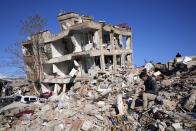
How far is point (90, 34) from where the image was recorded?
29328 mm

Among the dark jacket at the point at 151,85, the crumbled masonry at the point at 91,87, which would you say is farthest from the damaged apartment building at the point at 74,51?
the dark jacket at the point at 151,85

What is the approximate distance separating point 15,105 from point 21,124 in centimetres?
488

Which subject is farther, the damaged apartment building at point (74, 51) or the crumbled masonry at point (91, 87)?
the damaged apartment building at point (74, 51)

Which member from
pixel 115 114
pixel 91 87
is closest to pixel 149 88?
pixel 115 114

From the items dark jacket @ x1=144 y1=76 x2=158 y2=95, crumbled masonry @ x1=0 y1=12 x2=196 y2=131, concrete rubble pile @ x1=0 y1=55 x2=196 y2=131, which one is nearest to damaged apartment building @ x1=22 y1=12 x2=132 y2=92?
crumbled masonry @ x1=0 y1=12 x2=196 y2=131

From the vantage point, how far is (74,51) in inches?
1166

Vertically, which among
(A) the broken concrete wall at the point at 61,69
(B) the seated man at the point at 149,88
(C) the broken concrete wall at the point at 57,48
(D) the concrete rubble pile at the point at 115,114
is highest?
(C) the broken concrete wall at the point at 57,48

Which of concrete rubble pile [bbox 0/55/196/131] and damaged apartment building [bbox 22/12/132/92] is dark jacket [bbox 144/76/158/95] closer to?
concrete rubble pile [bbox 0/55/196/131]

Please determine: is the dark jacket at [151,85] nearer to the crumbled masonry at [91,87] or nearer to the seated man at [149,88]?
the seated man at [149,88]

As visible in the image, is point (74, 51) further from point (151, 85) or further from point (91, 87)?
point (151, 85)

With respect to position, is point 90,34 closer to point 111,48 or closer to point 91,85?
point 111,48

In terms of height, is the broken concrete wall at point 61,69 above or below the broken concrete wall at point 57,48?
below

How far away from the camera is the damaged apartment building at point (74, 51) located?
28.1m

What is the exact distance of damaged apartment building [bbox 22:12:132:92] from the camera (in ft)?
92.3
